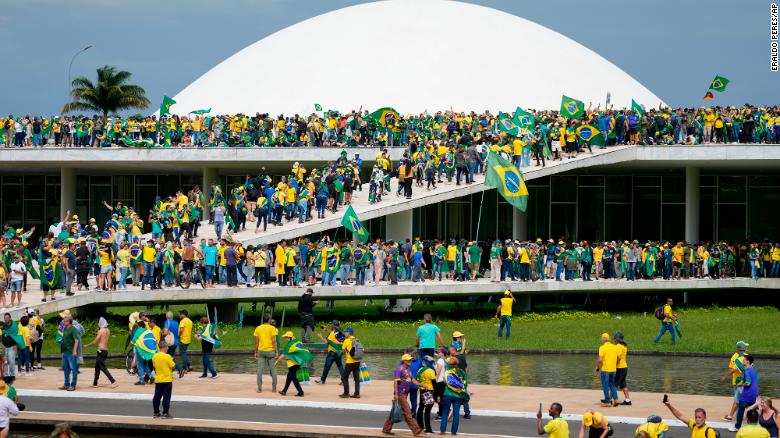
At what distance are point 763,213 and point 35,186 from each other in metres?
29.3

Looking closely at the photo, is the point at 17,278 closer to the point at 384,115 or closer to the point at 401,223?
the point at 401,223

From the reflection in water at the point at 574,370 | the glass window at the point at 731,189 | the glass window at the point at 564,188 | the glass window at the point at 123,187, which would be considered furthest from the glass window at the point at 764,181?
the glass window at the point at 123,187

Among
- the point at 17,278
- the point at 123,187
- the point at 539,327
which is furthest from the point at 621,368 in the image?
the point at 123,187

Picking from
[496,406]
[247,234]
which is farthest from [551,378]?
[247,234]

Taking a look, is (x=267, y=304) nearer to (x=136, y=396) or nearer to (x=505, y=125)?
(x=505, y=125)

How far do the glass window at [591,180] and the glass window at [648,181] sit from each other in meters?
1.38

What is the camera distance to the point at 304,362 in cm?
2008

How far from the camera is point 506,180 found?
1316 inches

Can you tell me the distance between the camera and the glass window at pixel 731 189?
151ft

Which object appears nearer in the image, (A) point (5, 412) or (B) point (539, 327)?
(A) point (5, 412)

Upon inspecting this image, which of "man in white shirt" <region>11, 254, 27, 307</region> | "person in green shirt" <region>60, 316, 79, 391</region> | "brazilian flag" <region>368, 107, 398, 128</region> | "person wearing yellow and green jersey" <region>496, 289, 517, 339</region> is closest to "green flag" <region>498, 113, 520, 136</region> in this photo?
"brazilian flag" <region>368, 107, 398, 128</region>

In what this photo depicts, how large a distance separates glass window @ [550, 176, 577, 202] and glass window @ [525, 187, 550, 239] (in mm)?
280

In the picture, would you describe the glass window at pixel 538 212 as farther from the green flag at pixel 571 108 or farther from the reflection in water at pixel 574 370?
the reflection in water at pixel 574 370

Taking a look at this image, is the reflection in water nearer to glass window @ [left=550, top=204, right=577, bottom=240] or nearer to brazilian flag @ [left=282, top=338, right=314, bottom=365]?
brazilian flag @ [left=282, top=338, right=314, bottom=365]
